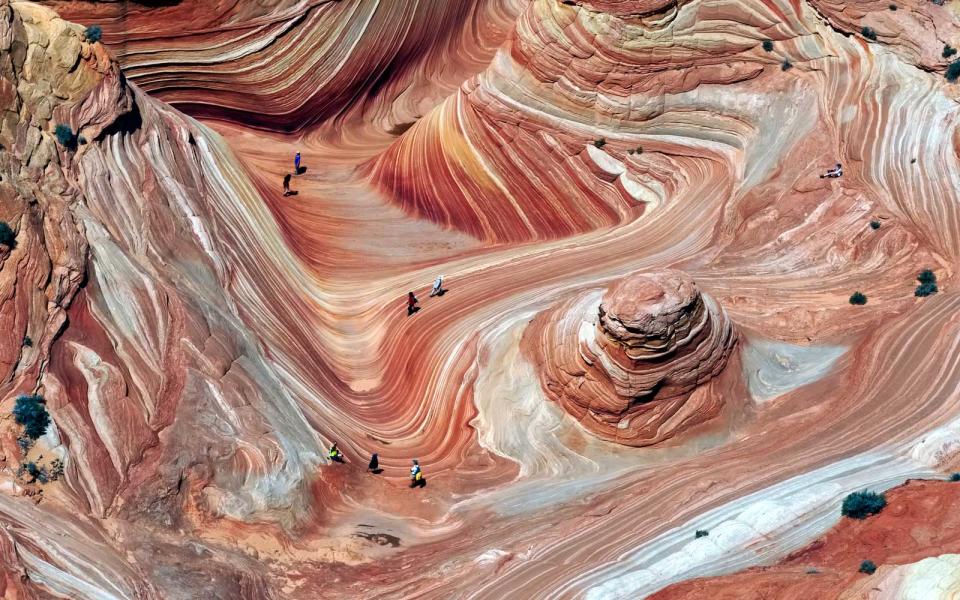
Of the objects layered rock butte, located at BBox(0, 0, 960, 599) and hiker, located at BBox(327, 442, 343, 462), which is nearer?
layered rock butte, located at BBox(0, 0, 960, 599)

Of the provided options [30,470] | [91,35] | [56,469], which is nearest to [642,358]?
[56,469]

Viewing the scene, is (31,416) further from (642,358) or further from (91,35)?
(642,358)

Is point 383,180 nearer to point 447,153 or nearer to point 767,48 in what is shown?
point 447,153

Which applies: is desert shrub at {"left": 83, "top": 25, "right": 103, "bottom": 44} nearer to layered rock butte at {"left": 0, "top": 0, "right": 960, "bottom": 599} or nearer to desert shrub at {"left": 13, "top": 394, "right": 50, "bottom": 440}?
layered rock butte at {"left": 0, "top": 0, "right": 960, "bottom": 599}

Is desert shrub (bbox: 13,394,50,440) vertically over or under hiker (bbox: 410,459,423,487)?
over

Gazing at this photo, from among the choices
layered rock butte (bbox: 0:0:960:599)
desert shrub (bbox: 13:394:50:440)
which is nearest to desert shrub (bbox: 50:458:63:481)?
layered rock butte (bbox: 0:0:960:599)

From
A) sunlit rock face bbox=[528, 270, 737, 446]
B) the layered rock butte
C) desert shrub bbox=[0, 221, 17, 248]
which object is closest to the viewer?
the layered rock butte

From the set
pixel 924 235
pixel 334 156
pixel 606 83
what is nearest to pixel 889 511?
pixel 924 235
